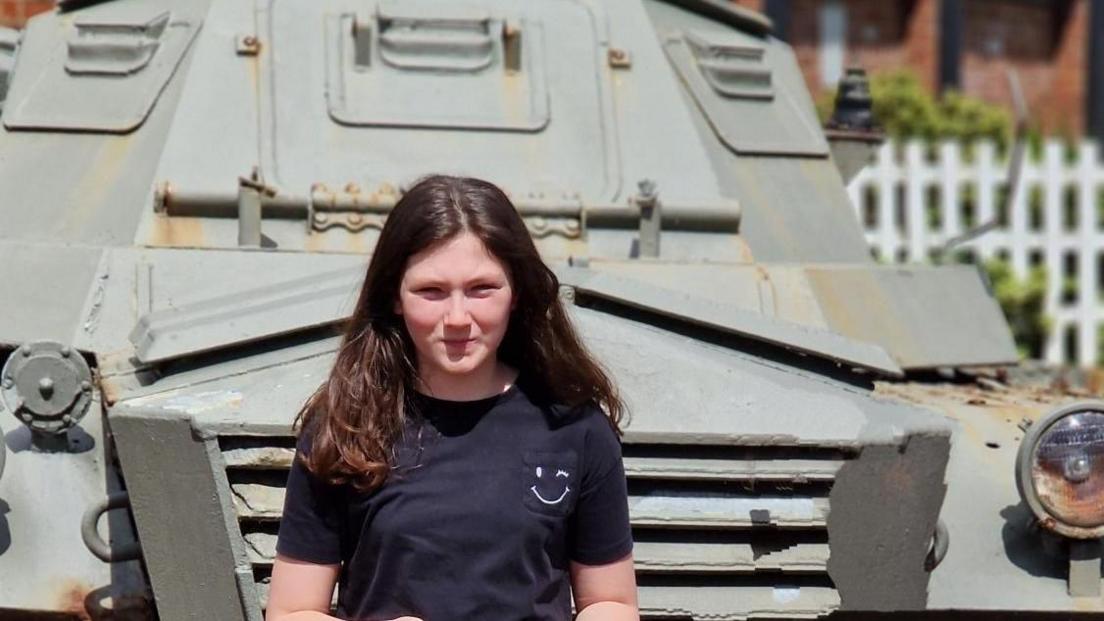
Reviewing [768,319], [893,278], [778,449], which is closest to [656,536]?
Result: [778,449]

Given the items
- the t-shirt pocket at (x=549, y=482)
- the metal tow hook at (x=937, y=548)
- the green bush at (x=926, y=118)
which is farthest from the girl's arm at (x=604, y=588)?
the green bush at (x=926, y=118)

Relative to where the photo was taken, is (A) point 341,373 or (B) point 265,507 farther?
(B) point 265,507

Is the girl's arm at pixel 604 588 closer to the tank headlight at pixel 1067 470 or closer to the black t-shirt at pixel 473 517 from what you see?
the black t-shirt at pixel 473 517

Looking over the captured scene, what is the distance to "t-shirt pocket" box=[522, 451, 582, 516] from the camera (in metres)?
3.01

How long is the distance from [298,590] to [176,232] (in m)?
1.97

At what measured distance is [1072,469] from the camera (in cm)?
385

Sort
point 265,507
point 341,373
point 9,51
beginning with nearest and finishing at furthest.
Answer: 1. point 341,373
2. point 265,507
3. point 9,51

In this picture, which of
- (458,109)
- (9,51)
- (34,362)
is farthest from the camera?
(9,51)

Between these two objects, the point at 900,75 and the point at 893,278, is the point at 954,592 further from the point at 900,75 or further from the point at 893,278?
the point at 900,75

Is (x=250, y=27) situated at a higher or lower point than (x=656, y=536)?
higher

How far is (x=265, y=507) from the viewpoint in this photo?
3.47 metres

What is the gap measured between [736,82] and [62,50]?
1894mm

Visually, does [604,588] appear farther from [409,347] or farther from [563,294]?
[563,294]

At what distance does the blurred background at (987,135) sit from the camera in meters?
13.8
